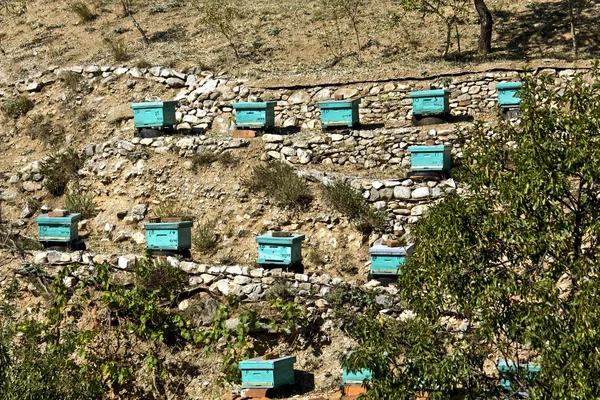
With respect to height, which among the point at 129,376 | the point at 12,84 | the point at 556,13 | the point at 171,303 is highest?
the point at 556,13

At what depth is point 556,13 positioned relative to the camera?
2789 centimetres

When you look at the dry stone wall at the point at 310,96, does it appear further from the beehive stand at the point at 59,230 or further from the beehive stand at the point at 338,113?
the beehive stand at the point at 59,230

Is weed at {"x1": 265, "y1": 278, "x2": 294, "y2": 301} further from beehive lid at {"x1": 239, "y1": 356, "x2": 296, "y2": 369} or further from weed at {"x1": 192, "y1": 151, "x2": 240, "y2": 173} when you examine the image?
weed at {"x1": 192, "y1": 151, "x2": 240, "y2": 173}

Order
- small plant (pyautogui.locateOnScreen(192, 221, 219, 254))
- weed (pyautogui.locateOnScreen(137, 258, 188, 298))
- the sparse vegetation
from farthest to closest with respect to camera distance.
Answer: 1. the sparse vegetation
2. small plant (pyautogui.locateOnScreen(192, 221, 219, 254))
3. weed (pyautogui.locateOnScreen(137, 258, 188, 298))

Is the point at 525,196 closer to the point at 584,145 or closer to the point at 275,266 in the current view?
the point at 584,145

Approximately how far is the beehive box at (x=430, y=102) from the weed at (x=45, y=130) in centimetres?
913

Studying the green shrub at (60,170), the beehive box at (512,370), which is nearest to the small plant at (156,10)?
the green shrub at (60,170)

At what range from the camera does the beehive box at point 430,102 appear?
65.6 feet

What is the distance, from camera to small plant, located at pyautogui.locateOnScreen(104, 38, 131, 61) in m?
25.9

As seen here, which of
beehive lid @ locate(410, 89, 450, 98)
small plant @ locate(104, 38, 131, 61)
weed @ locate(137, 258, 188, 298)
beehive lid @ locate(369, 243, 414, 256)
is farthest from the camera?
small plant @ locate(104, 38, 131, 61)

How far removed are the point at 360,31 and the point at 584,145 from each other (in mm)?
18761

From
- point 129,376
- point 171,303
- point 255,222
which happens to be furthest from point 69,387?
point 255,222

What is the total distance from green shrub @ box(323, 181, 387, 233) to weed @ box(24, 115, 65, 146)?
8380mm

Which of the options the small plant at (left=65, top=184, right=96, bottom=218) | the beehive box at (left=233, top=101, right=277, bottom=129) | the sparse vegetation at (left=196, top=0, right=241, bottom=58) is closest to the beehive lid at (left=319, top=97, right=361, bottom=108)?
the beehive box at (left=233, top=101, right=277, bottom=129)
